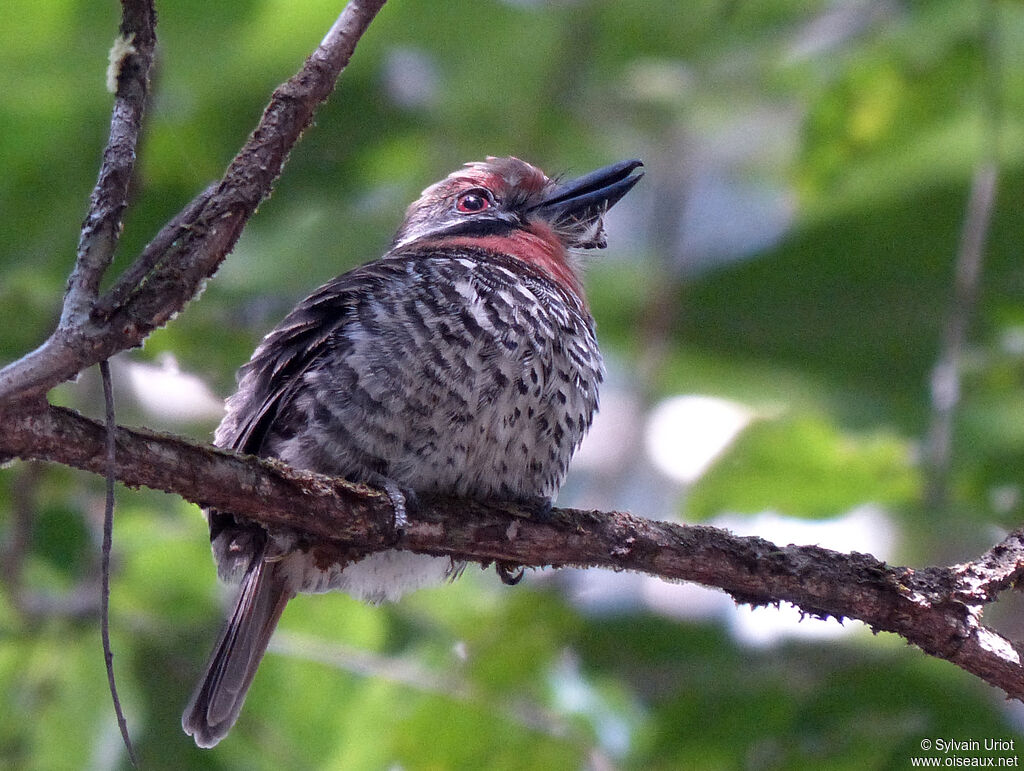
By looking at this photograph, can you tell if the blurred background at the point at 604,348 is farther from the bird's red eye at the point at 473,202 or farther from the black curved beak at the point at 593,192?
the bird's red eye at the point at 473,202

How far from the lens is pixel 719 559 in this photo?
246 cm

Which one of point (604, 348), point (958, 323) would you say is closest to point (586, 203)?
point (958, 323)

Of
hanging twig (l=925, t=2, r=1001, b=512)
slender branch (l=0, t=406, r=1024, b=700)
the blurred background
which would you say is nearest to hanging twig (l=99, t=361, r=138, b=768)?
slender branch (l=0, t=406, r=1024, b=700)

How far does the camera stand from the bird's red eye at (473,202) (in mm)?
3854

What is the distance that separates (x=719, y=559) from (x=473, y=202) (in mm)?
1783

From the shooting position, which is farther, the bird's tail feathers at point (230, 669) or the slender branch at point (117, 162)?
the bird's tail feathers at point (230, 669)

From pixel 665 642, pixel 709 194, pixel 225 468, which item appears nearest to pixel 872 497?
pixel 665 642

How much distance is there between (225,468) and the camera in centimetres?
206

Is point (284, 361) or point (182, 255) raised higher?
point (284, 361)

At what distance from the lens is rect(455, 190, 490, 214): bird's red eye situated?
3.85 meters

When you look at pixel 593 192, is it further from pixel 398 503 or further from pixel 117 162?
pixel 117 162

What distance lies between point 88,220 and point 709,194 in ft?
27.0

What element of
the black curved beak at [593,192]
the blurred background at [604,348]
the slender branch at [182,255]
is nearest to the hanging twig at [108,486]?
the slender branch at [182,255]

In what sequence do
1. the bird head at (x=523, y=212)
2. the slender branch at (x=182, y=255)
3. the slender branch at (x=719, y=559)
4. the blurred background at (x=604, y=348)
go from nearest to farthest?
the slender branch at (x=182, y=255), the slender branch at (x=719, y=559), the bird head at (x=523, y=212), the blurred background at (x=604, y=348)
